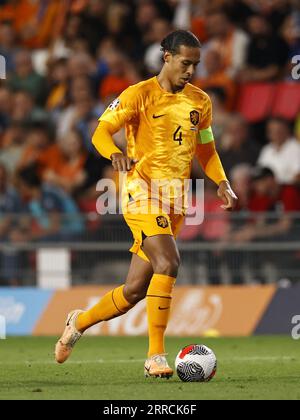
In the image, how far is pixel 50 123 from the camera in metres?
18.3

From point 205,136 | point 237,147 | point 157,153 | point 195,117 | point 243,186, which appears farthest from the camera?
point 237,147

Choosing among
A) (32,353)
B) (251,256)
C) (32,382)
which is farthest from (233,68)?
(32,382)

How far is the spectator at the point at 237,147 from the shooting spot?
15.7 metres

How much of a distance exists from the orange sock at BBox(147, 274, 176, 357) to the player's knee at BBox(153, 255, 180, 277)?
0.10 feet

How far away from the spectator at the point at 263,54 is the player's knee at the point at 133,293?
8.13 m

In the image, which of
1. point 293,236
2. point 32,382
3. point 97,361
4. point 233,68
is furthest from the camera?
point 233,68

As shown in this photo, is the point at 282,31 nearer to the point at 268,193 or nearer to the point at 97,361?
the point at 268,193

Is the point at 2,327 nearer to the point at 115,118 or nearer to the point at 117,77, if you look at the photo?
the point at 117,77

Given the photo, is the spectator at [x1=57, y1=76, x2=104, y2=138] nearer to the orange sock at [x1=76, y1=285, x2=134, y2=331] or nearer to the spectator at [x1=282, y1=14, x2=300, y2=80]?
the spectator at [x1=282, y1=14, x2=300, y2=80]

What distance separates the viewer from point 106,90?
17.8 metres

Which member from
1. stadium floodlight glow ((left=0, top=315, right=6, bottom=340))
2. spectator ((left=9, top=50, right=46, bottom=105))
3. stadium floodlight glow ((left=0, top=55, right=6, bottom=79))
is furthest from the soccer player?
spectator ((left=9, top=50, right=46, bottom=105))

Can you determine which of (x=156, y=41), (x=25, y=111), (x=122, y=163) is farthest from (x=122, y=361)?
(x=156, y=41)

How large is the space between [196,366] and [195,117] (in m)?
1.95
